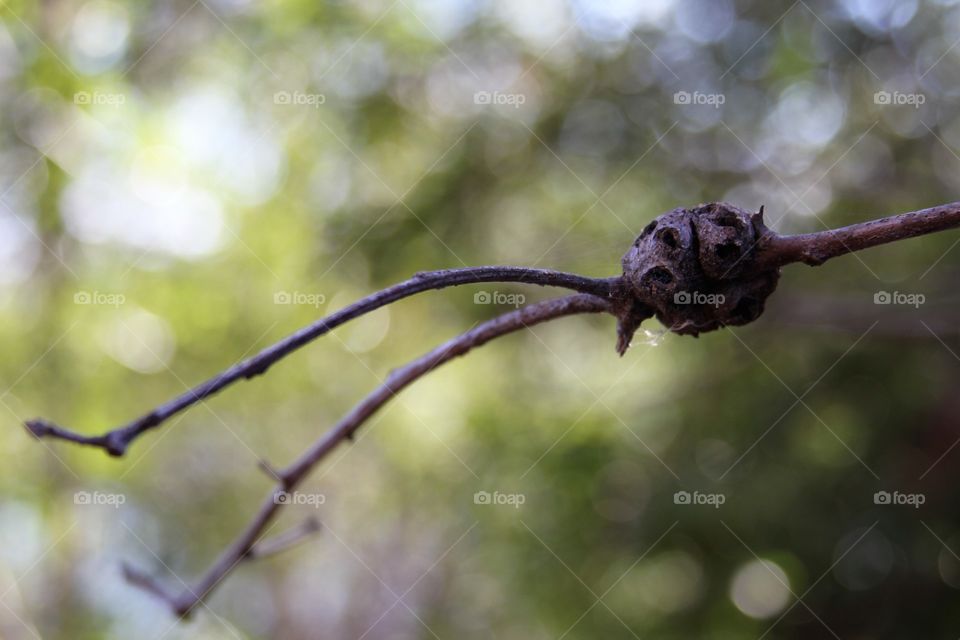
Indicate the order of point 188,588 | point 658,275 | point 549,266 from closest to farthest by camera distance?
1. point 658,275
2. point 188,588
3. point 549,266

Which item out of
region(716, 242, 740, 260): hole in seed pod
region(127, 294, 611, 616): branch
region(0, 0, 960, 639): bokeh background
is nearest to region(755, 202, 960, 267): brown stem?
region(716, 242, 740, 260): hole in seed pod

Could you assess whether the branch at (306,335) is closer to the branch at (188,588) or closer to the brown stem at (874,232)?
the brown stem at (874,232)

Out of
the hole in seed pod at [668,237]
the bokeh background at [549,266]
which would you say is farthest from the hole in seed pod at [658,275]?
the bokeh background at [549,266]

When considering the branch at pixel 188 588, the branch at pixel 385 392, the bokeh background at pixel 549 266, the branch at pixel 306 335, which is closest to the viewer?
the branch at pixel 306 335

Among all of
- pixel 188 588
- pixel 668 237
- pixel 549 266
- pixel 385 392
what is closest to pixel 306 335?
pixel 385 392

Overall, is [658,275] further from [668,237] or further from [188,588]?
[188,588]
